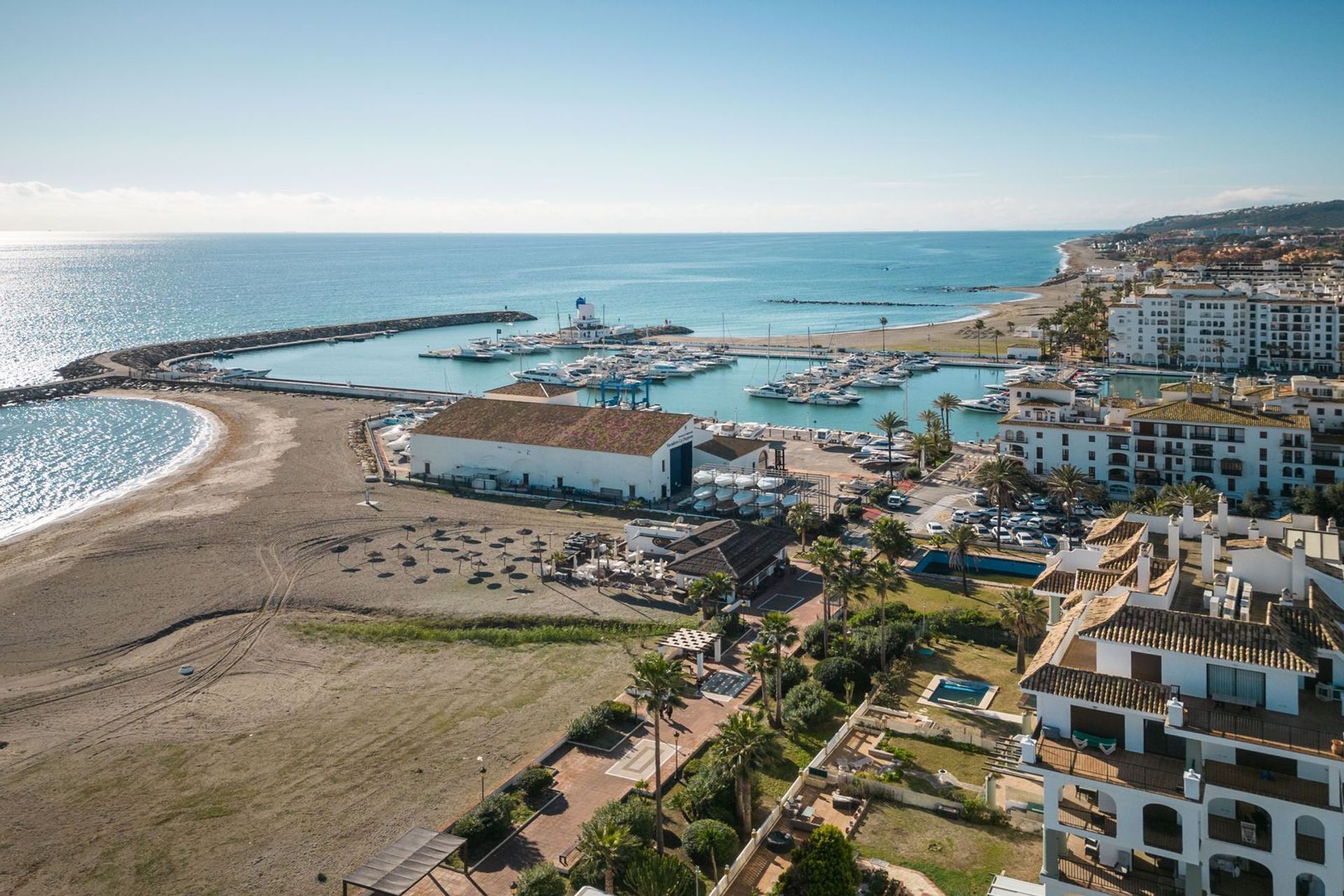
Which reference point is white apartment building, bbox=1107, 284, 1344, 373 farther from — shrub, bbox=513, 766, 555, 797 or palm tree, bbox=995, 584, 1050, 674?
shrub, bbox=513, 766, 555, 797

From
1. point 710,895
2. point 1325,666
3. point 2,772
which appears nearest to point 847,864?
point 710,895

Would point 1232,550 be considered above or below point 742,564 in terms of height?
above

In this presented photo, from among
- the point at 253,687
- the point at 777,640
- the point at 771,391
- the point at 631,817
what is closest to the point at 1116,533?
the point at 777,640

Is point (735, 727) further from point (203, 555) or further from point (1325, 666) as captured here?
point (203, 555)

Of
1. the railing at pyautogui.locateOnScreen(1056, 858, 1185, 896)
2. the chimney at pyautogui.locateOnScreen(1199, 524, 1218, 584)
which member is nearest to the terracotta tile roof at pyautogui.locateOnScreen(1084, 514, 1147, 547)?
the chimney at pyautogui.locateOnScreen(1199, 524, 1218, 584)

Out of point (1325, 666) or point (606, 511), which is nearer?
point (1325, 666)

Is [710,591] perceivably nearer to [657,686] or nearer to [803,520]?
[803,520]

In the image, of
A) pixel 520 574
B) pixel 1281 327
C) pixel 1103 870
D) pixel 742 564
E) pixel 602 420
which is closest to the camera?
pixel 1103 870
